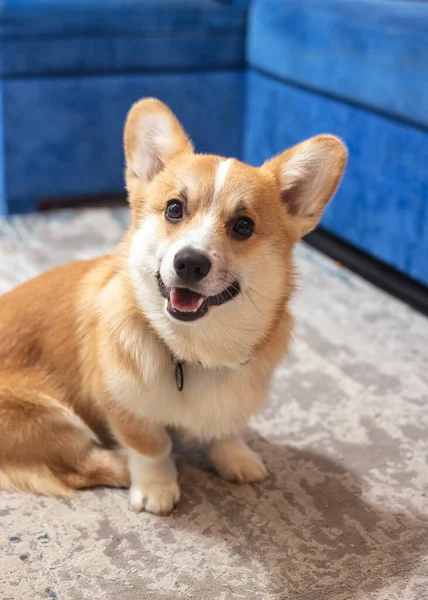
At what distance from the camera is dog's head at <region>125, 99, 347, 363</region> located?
1.23m

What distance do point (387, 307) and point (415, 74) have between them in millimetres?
706

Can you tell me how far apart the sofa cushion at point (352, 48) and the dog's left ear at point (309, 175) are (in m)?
0.92

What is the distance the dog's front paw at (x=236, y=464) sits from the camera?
1.48 m

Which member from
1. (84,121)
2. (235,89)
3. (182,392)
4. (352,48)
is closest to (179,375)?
(182,392)

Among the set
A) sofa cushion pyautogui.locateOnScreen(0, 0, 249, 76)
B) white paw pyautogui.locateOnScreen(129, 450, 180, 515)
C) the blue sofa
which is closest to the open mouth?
white paw pyautogui.locateOnScreen(129, 450, 180, 515)

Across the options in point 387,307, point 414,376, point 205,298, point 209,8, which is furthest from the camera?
point 209,8

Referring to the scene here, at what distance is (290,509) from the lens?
4.65ft

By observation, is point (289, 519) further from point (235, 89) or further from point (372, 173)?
point (235, 89)

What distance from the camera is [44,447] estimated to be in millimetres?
1394

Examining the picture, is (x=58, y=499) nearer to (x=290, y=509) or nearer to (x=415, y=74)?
(x=290, y=509)

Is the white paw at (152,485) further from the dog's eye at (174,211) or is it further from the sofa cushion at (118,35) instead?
the sofa cushion at (118,35)

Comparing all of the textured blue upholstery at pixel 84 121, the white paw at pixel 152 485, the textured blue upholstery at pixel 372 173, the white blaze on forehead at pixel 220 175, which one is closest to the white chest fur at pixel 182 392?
the white paw at pixel 152 485

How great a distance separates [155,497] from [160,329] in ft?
1.07

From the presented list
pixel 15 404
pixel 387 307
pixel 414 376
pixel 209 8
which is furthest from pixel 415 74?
pixel 15 404
